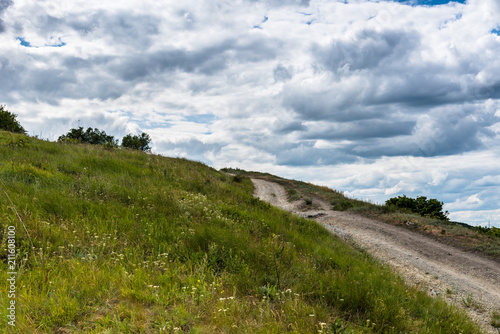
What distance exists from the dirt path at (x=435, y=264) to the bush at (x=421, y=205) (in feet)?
20.2

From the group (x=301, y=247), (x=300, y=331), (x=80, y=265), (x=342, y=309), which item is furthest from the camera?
(x=301, y=247)

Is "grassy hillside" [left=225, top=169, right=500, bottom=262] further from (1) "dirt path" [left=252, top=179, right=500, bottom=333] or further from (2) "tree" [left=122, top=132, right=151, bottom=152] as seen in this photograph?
(2) "tree" [left=122, top=132, right=151, bottom=152]

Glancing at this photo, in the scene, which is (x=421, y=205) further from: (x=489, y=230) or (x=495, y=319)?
(x=495, y=319)

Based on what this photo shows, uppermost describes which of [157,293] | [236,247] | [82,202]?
[82,202]

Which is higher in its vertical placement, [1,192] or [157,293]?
[1,192]

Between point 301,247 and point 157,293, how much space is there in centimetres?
465

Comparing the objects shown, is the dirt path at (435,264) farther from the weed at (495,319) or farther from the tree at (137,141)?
the tree at (137,141)

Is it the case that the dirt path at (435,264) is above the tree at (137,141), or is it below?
below

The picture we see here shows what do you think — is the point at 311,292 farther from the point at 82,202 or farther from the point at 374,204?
the point at 374,204

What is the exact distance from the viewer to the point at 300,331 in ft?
12.5

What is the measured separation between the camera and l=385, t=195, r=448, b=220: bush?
21378 millimetres

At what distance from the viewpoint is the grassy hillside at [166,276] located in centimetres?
370

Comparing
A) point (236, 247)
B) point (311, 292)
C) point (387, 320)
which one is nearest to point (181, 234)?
point (236, 247)

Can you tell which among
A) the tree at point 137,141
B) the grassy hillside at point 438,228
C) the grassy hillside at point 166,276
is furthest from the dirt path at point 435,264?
the tree at point 137,141
